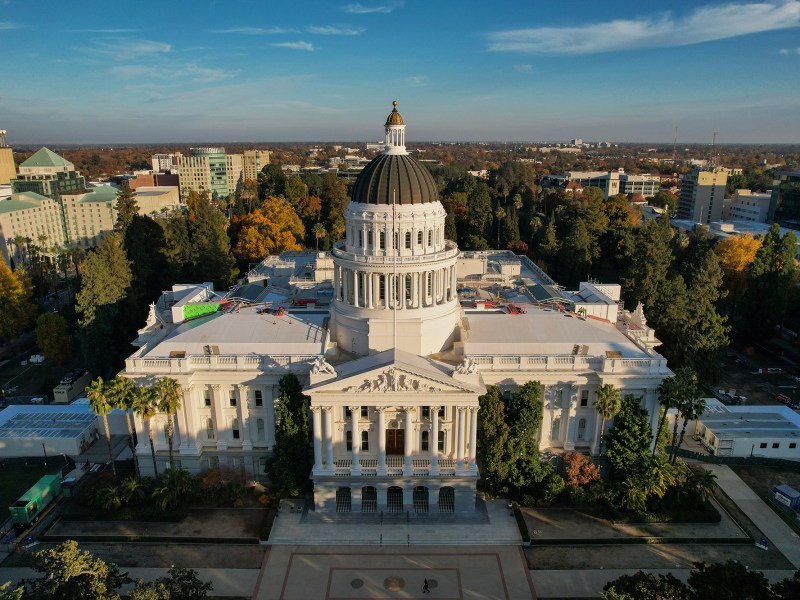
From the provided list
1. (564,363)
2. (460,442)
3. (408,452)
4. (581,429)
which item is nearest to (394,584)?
(408,452)

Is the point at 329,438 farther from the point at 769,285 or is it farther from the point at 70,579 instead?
the point at 769,285

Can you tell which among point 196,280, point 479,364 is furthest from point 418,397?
point 196,280

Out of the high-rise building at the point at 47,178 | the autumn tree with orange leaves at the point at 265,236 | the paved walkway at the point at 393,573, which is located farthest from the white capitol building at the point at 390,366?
the high-rise building at the point at 47,178

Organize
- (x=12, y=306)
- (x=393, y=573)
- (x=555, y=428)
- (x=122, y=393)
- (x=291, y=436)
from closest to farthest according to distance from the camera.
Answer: (x=393, y=573)
(x=122, y=393)
(x=291, y=436)
(x=555, y=428)
(x=12, y=306)

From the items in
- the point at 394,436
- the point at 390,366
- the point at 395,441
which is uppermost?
the point at 390,366

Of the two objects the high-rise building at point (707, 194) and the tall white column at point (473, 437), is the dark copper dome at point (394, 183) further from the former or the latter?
the high-rise building at point (707, 194)
